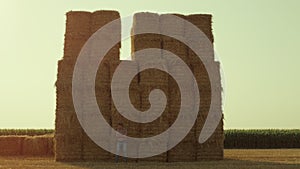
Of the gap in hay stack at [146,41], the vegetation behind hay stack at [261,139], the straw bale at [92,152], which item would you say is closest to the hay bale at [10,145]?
the straw bale at [92,152]

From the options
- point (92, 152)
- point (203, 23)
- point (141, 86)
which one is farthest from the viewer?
point (203, 23)

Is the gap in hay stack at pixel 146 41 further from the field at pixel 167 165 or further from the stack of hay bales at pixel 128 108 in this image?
the field at pixel 167 165

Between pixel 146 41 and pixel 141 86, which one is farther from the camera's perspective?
pixel 146 41

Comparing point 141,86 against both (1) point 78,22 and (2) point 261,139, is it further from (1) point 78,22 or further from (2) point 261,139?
(2) point 261,139

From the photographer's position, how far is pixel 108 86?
19.5m

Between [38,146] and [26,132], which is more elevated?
[38,146]

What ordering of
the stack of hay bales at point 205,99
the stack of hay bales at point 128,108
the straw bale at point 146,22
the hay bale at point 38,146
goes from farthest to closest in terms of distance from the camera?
1. the hay bale at point 38,146
2. the straw bale at point 146,22
3. the stack of hay bales at point 205,99
4. the stack of hay bales at point 128,108

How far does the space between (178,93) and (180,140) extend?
143 centimetres

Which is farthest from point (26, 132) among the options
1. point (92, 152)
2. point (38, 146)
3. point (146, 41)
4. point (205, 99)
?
point (205, 99)

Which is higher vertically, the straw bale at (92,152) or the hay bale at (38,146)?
the straw bale at (92,152)

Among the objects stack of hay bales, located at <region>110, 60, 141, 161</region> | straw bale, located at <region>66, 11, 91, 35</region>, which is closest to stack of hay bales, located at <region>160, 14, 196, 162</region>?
stack of hay bales, located at <region>110, 60, 141, 161</region>

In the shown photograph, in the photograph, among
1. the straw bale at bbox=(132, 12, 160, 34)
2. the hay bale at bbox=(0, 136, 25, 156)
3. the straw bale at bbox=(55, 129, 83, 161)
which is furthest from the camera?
the hay bale at bbox=(0, 136, 25, 156)

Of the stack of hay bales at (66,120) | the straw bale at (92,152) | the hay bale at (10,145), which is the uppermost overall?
the stack of hay bales at (66,120)

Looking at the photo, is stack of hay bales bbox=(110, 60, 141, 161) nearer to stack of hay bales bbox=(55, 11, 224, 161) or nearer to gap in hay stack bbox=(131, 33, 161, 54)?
stack of hay bales bbox=(55, 11, 224, 161)
